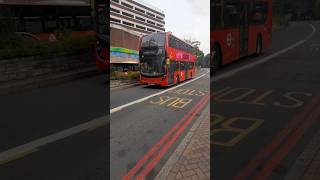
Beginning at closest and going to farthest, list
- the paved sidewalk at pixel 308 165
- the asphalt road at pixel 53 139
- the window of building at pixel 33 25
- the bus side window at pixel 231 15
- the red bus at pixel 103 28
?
1. the red bus at pixel 103 28
2. the paved sidewalk at pixel 308 165
3. the asphalt road at pixel 53 139
4. the bus side window at pixel 231 15
5. the window of building at pixel 33 25

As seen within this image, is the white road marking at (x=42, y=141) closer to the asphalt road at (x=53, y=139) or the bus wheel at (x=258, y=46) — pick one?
the asphalt road at (x=53, y=139)

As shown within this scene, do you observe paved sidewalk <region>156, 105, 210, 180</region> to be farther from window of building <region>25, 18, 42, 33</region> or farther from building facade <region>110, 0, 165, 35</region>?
window of building <region>25, 18, 42, 33</region>

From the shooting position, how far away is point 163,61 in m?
4.11

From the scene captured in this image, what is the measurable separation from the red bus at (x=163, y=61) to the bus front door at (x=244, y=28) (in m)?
12.2

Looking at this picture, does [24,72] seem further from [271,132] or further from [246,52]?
[271,132]

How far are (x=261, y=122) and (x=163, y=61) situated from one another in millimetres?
5129

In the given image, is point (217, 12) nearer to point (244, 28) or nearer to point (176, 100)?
point (176, 100)

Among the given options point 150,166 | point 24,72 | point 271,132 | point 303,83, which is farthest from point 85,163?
point 24,72

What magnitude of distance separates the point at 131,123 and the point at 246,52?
1477cm

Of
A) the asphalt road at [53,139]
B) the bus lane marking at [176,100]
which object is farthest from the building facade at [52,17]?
the bus lane marking at [176,100]

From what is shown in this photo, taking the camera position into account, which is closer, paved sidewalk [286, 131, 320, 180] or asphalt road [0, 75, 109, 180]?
paved sidewalk [286, 131, 320, 180]

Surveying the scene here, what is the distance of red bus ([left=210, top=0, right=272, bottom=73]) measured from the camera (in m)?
12.6

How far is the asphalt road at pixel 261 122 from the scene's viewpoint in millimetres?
6277

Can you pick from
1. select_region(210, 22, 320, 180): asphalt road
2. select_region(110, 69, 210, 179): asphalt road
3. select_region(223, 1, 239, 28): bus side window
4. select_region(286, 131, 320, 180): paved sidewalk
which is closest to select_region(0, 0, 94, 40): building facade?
select_region(223, 1, 239, 28): bus side window
